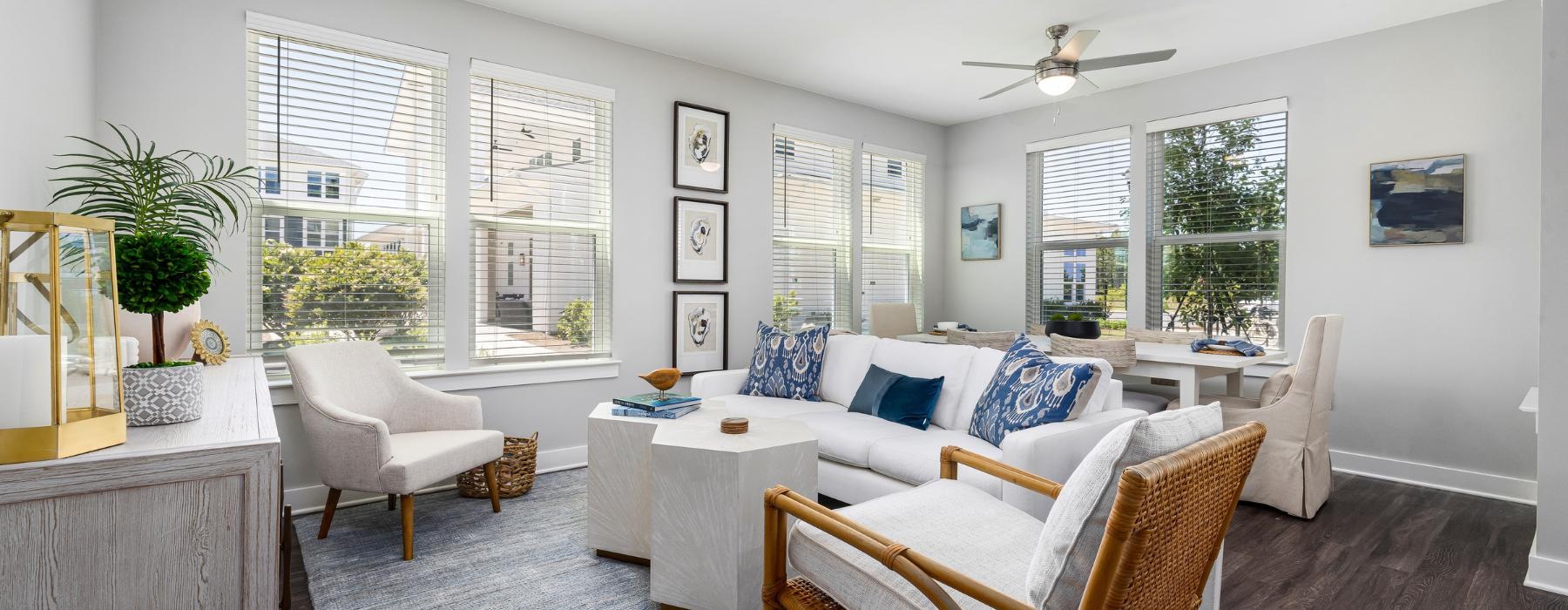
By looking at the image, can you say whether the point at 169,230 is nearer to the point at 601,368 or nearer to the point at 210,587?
the point at 210,587

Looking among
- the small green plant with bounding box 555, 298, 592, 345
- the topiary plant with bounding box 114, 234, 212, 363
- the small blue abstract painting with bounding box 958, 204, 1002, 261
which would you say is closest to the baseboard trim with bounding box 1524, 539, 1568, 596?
the small blue abstract painting with bounding box 958, 204, 1002, 261

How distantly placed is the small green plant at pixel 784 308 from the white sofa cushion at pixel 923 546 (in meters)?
3.21

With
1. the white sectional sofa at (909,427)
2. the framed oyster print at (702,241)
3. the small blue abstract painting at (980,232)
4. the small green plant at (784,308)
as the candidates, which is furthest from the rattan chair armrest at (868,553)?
the small blue abstract painting at (980,232)

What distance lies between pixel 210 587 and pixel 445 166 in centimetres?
295

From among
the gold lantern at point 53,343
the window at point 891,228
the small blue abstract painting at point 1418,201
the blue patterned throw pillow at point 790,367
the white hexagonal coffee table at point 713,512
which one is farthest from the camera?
the window at point 891,228

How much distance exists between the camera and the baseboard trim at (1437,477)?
360 centimetres

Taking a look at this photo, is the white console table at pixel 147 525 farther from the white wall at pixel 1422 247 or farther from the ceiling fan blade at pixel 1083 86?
the ceiling fan blade at pixel 1083 86

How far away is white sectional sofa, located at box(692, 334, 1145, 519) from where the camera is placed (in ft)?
8.10

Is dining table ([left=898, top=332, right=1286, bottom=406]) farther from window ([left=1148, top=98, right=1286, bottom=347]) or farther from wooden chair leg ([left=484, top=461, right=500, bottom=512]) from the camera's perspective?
wooden chair leg ([left=484, top=461, right=500, bottom=512])

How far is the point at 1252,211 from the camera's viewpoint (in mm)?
4469

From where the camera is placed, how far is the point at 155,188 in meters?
2.16

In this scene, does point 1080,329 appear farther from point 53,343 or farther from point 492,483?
point 53,343

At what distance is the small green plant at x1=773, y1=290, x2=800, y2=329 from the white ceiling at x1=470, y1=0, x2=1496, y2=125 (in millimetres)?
1575

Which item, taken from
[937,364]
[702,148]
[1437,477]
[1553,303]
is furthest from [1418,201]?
[702,148]
